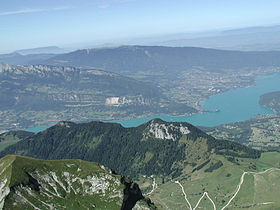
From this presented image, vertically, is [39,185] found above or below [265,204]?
above

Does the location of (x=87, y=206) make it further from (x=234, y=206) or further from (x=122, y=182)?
(x=234, y=206)

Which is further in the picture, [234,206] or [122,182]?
[234,206]

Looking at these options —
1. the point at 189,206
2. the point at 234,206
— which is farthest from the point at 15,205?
the point at 234,206

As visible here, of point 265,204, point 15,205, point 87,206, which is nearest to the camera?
point 15,205

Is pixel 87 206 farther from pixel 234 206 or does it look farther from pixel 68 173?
pixel 234 206

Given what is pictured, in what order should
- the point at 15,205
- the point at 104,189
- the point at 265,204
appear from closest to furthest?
1. the point at 15,205
2. the point at 104,189
3. the point at 265,204

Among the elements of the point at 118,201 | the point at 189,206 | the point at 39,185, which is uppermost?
the point at 39,185
